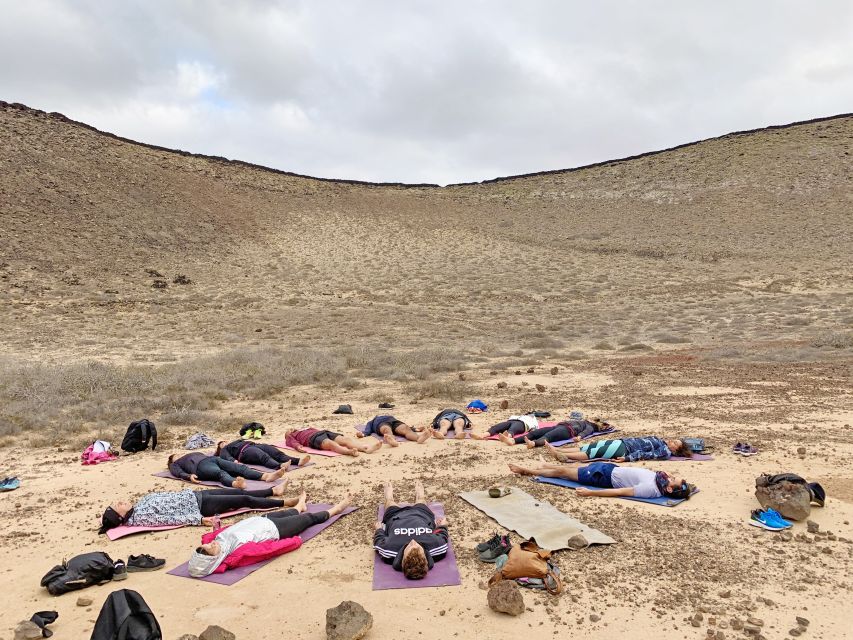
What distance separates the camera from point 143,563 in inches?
202

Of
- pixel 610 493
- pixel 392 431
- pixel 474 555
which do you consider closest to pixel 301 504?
pixel 474 555

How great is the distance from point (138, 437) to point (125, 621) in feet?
18.9

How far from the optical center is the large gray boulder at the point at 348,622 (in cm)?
386

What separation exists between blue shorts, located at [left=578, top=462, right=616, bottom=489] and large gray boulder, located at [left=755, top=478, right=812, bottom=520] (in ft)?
5.21

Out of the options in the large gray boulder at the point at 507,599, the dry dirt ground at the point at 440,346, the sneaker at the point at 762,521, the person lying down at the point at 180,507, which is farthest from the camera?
the person lying down at the point at 180,507

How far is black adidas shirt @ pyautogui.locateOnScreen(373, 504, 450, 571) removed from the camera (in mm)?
A: 5008

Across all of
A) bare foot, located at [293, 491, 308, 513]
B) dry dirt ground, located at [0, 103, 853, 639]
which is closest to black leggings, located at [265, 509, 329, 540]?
bare foot, located at [293, 491, 308, 513]

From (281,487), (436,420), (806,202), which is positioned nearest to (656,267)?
(806,202)

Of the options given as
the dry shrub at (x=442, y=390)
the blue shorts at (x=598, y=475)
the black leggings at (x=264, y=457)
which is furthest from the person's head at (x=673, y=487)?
the dry shrub at (x=442, y=390)

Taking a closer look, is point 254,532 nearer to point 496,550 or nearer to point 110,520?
point 110,520

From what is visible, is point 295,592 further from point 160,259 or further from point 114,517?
point 160,259

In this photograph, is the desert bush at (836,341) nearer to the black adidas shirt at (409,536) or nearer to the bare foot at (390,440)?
the bare foot at (390,440)

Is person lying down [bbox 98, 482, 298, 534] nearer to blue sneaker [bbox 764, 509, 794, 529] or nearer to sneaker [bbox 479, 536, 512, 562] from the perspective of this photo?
sneaker [bbox 479, 536, 512, 562]

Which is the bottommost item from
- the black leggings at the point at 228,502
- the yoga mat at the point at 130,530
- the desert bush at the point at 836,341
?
the yoga mat at the point at 130,530
